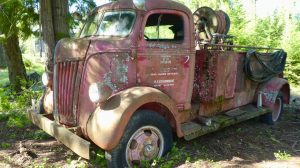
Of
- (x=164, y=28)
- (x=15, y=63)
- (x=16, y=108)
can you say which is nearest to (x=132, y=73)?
(x=164, y=28)

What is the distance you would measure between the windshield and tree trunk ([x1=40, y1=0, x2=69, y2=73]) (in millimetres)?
2124

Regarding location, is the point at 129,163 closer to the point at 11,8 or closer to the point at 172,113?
the point at 172,113

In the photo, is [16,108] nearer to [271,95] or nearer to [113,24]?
[113,24]

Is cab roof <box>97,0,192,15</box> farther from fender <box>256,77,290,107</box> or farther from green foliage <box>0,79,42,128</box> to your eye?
fender <box>256,77,290,107</box>

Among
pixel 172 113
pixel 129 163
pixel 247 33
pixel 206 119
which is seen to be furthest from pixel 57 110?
pixel 247 33

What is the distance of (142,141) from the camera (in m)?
4.57

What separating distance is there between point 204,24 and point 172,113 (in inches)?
107

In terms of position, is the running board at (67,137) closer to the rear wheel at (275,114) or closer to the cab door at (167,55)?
the cab door at (167,55)

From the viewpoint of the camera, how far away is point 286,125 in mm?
7473

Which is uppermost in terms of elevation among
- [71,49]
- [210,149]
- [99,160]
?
[71,49]

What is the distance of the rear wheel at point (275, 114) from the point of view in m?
7.44

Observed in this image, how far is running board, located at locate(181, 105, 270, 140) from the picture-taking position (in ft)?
17.3

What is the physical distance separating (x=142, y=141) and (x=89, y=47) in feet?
4.72

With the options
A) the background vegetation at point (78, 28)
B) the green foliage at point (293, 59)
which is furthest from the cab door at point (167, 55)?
the green foliage at point (293, 59)
